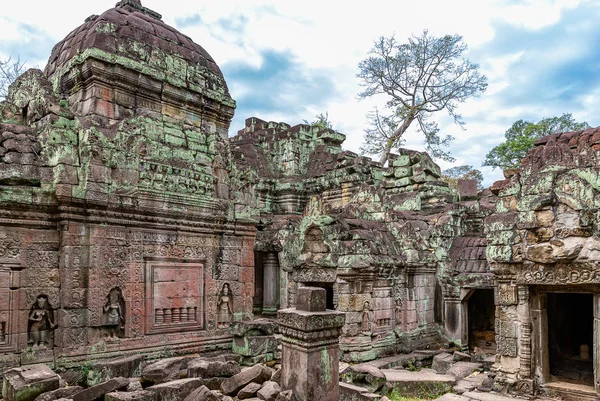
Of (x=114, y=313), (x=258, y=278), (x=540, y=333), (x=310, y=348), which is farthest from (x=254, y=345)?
(x=258, y=278)

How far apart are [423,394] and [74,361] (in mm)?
5432

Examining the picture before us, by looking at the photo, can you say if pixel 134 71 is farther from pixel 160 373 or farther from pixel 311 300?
pixel 311 300

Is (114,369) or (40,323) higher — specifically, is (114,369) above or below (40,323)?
below

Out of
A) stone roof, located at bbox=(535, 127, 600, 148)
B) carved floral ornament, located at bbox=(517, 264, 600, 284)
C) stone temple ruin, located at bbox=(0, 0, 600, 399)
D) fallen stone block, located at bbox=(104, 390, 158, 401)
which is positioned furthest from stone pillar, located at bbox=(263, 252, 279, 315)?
fallen stone block, located at bbox=(104, 390, 158, 401)

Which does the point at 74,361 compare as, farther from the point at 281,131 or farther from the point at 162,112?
the point at 281,131

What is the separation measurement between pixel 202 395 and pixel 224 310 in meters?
3.20

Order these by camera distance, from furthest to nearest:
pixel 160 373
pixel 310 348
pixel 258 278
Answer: pixel 258 278
pixel 160 373
pixel 310 348

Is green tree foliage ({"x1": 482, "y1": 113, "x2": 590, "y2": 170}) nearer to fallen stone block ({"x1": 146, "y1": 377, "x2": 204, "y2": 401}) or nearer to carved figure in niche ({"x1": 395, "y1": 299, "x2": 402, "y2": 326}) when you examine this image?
carved figure in niche ({"x1": 395, "y1": 299, "x2": 402, "y2": 326})

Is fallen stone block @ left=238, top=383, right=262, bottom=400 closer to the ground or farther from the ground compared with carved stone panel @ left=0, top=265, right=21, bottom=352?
closer to the ground

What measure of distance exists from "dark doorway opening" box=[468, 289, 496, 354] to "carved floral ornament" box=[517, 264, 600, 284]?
508cm

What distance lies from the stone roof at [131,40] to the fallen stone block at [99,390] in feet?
16.8

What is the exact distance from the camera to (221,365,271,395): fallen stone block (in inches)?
221

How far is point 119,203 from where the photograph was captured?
6.62 m

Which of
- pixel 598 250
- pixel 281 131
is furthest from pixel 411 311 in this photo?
pixel 281 131
